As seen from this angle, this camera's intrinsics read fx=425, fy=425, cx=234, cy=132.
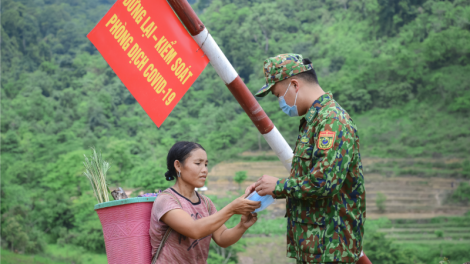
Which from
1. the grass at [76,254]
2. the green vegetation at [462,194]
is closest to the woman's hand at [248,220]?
the grass at [76,254]

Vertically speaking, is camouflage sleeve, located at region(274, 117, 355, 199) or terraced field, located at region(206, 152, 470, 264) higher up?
camouflage sleeve, located at region(274, 117, 355, 199)

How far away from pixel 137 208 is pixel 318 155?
0.86 meters

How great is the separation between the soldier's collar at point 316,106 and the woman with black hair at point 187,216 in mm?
436

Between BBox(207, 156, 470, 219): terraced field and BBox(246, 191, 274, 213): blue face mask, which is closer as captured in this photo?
BBox(246, 191, 274, 213): blue face mask

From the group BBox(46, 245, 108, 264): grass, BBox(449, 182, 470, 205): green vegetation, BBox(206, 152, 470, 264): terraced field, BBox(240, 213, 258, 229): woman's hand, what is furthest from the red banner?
BBox(449, 182, 470, 205): green vegetation

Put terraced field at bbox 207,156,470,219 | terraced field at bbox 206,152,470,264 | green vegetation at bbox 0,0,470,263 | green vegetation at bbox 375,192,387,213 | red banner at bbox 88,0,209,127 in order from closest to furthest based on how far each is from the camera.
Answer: red banner at bbox 88,0,209,127
terraced field at bbox 206,152,470,264
terraced field at bbox 207,156,470,219
green vegetation at bbox 375,192,387,213
green vegetation at bbox 0,0,470,263

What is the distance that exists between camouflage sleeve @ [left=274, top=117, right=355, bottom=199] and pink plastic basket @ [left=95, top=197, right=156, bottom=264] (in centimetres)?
71

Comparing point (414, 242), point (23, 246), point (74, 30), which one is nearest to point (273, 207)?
point (414, 242)

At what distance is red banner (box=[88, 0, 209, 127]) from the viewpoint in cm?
243

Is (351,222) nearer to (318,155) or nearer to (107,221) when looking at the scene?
(318,155)

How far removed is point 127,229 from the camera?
6.20ft

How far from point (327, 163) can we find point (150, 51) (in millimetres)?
1396

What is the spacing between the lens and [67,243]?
1600 centimetres

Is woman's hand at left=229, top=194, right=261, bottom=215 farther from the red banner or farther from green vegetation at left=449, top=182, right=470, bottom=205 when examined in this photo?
green vegetation at left=449, top=182, right=470, bottom=205
